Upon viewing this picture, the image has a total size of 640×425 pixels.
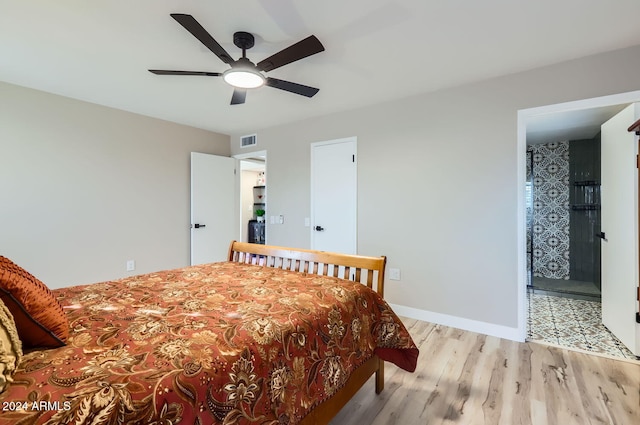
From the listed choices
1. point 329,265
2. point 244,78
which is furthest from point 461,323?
point 244,78

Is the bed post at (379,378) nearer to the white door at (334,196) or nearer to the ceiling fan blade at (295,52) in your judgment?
the white door at (334,196)

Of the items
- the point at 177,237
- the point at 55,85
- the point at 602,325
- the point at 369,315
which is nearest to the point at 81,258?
the point at 177,237

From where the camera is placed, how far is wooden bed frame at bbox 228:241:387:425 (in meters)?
1.40

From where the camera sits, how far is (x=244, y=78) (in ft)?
6.68

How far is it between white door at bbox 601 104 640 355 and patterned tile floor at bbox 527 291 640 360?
0.30 feet

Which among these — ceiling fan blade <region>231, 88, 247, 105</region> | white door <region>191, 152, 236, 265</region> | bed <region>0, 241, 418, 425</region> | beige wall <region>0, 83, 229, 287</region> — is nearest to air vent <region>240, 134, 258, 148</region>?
white door <region>191, 152, 236, 265</region>

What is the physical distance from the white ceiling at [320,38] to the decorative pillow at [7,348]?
6.00ft

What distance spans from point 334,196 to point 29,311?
10.3ft

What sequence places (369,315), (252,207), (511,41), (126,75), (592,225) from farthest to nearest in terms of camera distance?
(252,207) < (592,225) < (126,75) < (511,41) < (369,315)

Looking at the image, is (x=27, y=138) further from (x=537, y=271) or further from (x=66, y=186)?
(x=537, y=271)

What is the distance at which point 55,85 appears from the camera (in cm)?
295

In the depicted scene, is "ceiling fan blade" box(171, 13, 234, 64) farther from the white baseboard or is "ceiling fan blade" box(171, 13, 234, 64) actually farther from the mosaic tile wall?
the mosaic tile wall

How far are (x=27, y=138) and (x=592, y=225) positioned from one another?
7459 millimetres

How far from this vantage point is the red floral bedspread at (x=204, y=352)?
2.41 ft
